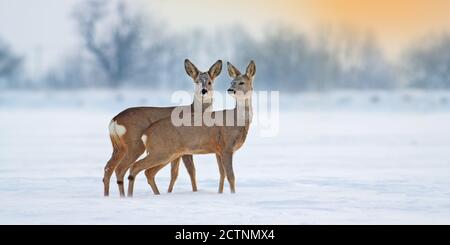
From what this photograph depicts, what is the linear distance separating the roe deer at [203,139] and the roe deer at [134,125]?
0.15 meters

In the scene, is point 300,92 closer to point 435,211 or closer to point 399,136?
point 399,136

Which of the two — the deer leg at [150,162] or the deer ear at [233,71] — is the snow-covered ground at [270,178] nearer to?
the deer leg at [150,162]

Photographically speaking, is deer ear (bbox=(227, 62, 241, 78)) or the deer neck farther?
deer ear (bbox=(227, 62, 241, 78))

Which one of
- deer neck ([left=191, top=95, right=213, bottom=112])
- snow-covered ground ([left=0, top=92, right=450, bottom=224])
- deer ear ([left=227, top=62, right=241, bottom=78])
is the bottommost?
snow-covered ground ([left=0, top=92, right=450, bottom=224])

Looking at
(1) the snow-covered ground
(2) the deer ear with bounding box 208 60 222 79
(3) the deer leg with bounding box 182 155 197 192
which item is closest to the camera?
(1) the snow-covered ground

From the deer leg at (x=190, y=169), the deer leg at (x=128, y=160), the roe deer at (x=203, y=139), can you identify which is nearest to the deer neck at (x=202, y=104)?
the roe deer at (x=203, y=139)

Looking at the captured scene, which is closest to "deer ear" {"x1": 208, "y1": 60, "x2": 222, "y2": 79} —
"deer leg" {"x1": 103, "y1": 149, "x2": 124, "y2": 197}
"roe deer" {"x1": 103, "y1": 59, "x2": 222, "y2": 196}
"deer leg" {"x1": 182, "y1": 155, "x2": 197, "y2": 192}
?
"roe deer" {"x1": 103, "y1": 59, "x2": 222, "y2": 196}

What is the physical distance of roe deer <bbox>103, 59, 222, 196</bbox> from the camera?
12562mm

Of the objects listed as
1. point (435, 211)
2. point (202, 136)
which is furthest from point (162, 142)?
point (435, 211)

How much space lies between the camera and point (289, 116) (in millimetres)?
34000

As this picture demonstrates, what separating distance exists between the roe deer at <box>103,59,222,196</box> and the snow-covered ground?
1.33 feet

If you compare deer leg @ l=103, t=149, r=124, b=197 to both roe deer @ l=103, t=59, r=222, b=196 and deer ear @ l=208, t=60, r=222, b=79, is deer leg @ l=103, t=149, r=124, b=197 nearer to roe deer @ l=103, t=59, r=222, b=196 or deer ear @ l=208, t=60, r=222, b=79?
roe deer @ l=103, t=59, r=222, b=196

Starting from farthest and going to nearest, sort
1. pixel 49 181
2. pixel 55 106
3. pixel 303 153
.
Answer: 1. pixel 55 106
2. pixel 303 153
3. pixel 49 181

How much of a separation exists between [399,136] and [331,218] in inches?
584
